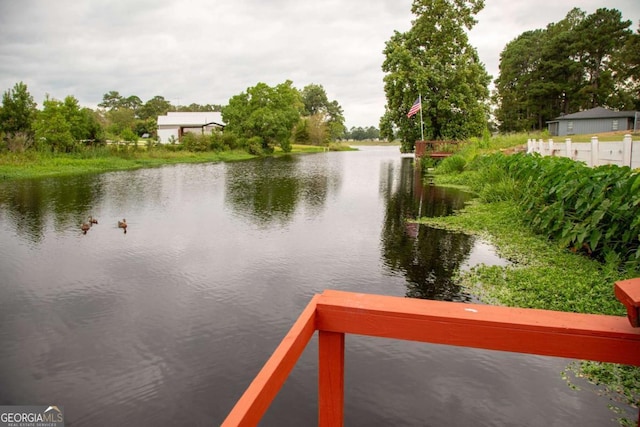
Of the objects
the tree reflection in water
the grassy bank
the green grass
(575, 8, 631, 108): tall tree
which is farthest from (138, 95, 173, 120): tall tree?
the green grass

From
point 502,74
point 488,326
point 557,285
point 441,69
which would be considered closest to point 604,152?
point 557,285

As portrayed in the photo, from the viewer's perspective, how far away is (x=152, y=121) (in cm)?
6675

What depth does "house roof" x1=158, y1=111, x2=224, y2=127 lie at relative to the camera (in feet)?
207

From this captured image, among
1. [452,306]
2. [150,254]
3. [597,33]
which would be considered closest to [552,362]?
[452,306]

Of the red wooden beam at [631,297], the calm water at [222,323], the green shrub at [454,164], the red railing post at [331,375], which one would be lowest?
the calm water at [222,323]

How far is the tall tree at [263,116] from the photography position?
5009cm

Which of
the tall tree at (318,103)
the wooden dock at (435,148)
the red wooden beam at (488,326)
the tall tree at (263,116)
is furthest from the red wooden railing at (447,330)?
the tall tree at (318,103)

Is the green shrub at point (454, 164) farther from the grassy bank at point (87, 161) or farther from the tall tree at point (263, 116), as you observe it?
the tall tree at point (263, 116)

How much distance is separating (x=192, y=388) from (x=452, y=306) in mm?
2837

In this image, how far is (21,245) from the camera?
8461 mm

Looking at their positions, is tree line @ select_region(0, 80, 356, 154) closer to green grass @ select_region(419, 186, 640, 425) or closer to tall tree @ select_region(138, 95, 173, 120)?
tall tree @ select_region(138, 95, 173, 120)

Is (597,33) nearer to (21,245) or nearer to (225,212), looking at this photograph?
(225,212)

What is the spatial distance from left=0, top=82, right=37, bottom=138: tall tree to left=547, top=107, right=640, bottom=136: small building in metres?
41.4

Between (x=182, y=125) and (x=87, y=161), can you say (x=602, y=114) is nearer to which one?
(x=87, y=161)
